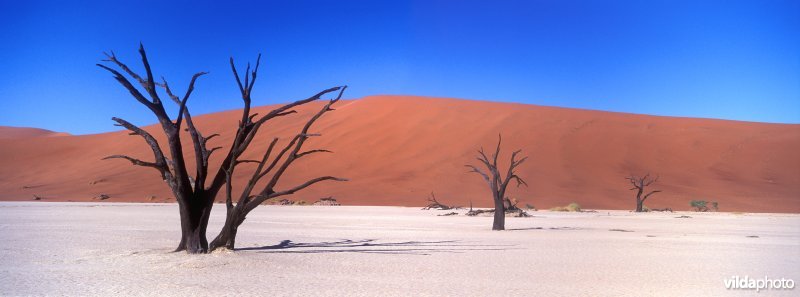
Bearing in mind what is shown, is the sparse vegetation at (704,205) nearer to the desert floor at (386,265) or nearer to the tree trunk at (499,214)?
the desert floor at (386,265)

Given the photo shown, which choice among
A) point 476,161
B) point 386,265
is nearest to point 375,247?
point 386,265

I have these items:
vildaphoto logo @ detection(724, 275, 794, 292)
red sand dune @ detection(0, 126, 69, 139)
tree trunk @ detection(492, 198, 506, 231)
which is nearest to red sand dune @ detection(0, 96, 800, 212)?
tree trunk @ detection(492, 198, 506, 231)

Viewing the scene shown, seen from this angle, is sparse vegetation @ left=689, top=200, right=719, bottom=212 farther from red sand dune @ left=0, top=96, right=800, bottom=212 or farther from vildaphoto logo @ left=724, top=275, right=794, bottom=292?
vildaphoto logo @ left=724, top=275, right=794, bottom=292

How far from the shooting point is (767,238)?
16.0 meters

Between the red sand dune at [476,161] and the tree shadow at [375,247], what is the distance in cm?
2689

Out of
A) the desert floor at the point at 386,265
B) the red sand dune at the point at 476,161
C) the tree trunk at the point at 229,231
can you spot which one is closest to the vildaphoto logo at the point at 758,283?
the desert floor at the point at 386,265

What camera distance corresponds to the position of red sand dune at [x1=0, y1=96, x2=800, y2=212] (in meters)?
43.3

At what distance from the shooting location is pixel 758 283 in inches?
312

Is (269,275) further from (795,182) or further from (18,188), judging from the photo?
(18,188)

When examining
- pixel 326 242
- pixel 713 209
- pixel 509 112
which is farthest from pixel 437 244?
pixel 509 112

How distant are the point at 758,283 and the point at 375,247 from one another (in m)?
6.50

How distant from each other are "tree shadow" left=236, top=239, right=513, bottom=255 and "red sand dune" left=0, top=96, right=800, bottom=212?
2689 centimetres

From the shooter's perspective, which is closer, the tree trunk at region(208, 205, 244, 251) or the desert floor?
the desert floor

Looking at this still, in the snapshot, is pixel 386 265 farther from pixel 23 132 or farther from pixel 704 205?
pixel 23 132
